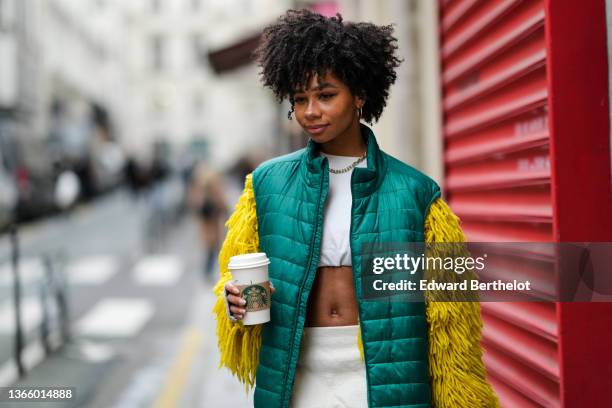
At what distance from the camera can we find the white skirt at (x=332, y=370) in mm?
2258

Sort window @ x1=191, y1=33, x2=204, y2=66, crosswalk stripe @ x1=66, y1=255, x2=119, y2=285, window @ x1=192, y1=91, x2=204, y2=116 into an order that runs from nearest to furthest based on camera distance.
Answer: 1. crosswalk stripe @ x1=66, y1=255, x2=119, y2=285
2. window @ x1=192, y1=91, x2=204, y2=116
3. window @ x1=191, y1=33, x2=204, y2=66

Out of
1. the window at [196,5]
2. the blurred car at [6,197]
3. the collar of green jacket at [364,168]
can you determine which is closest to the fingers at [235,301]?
the collar of green jacket at [364,168]

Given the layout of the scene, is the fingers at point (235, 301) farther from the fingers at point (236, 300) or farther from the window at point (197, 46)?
the window at point (197, 46)

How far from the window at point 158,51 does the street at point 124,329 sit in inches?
1607

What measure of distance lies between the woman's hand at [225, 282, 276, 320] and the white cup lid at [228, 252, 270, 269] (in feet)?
0.22

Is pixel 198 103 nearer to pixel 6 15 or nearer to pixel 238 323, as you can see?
pixel 6 15

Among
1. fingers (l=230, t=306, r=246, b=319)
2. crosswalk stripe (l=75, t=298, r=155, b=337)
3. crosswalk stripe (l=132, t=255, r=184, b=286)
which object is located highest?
fingers (l=230, t=306, r=246, b=319)

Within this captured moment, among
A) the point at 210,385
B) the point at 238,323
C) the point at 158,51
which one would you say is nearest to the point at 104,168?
the point at 210,385

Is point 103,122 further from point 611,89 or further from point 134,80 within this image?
point 611,89

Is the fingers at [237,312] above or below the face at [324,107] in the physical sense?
below

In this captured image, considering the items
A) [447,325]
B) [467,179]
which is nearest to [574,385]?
[447,325]

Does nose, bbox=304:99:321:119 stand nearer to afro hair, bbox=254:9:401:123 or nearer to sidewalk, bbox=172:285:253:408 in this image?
afro hair, bbox=254:9:401:123

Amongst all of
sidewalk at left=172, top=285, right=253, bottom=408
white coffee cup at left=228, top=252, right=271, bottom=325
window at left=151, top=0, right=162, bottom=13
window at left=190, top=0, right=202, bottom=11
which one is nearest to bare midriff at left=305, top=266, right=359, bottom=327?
white coffee cup at left=228, top=252, right=271, bottom=325

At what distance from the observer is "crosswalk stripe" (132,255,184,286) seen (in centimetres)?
1109
